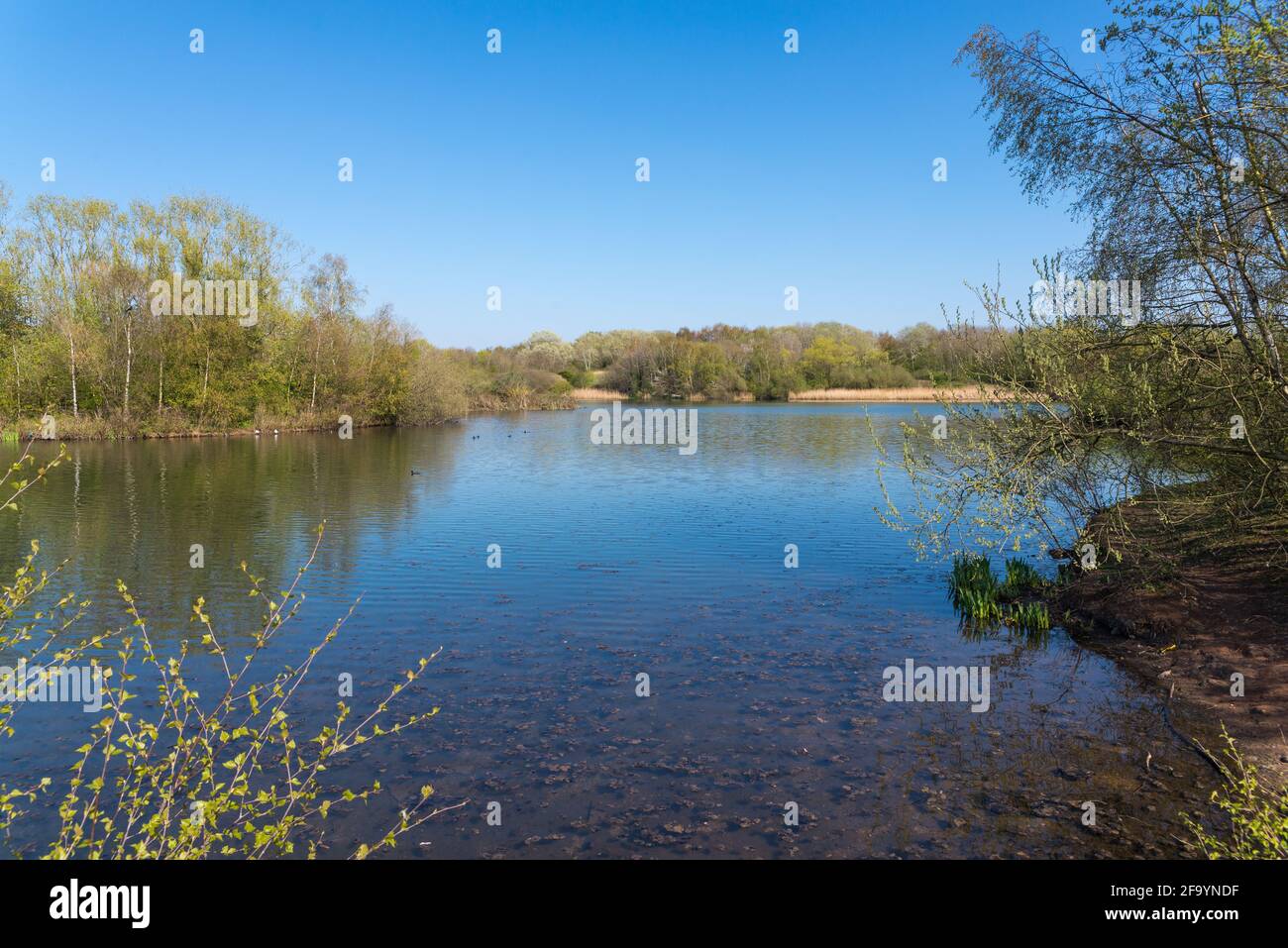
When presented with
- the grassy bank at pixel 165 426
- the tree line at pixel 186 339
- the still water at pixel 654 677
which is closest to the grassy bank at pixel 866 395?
the tree line at pixel 186 339

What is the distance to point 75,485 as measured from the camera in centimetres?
2522

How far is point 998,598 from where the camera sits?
1323cm

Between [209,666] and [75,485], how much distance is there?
19.7 meters

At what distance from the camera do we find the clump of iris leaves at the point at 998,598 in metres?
12.2

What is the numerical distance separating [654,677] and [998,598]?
657cm

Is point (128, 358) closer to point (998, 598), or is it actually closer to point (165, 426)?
point (165, 426)

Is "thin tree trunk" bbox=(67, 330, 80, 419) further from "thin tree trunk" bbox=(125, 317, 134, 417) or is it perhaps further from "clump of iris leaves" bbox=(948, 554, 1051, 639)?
"clump of iris leaves" bbox=(948, 554, 1051, 639)

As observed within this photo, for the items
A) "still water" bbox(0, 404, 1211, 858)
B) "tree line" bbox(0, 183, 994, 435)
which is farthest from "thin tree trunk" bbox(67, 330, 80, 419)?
"still water" bbox(0, 404, 1211, 858)

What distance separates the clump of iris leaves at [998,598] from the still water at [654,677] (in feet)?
1.26

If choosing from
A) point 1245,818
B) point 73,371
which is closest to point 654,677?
point 1245,818

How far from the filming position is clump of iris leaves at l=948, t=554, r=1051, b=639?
12.2 m

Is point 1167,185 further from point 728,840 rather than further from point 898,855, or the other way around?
point 728,840
